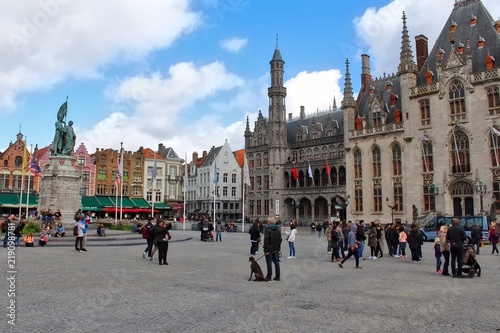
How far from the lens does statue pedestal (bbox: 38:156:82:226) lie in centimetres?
2898

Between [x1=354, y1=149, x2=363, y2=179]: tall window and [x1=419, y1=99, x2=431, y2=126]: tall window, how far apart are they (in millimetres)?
8738

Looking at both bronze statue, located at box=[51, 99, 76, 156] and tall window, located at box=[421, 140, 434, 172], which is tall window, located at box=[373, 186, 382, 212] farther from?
bronze statue, located at box=[51, 99, 76, 156]

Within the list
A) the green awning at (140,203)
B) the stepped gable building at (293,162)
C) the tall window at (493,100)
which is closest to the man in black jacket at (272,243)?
the tall window at (493,100)

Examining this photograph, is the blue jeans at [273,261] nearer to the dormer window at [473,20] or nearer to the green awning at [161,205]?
the dormer window at [473,20]

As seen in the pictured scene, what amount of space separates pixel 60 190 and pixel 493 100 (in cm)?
3859

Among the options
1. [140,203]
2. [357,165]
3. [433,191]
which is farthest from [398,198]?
[140,203]

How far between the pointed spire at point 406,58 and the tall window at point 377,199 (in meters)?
13.3

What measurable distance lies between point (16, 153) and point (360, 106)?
4852 cm

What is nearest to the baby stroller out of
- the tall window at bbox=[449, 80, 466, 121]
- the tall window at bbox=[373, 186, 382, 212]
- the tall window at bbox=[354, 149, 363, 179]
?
the tall window at bbox=[449, 80, 466, 121]

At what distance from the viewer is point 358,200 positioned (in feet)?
171

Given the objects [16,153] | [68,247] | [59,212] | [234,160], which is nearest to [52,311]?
[68,247]

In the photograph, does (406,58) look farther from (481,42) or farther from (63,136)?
(63,136)

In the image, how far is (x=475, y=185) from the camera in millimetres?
40656

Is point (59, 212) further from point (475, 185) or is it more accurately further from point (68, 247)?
point (475, 185)
